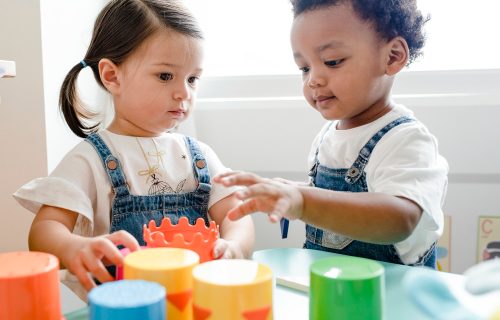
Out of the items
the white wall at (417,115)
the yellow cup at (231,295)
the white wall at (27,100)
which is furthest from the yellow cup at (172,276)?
the white wall at (417,115)

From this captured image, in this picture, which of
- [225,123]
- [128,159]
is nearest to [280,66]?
[225,123]

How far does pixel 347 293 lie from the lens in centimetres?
39

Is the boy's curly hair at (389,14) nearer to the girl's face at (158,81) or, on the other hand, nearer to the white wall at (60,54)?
the girl's face at (158,81)

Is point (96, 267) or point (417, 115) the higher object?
point (417, 115)

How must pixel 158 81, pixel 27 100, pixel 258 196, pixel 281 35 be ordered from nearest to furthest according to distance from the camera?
pixel 258 196 < pixel 158 81 < pixel 27 100 < pixel 281 35

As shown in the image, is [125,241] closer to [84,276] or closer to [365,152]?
[84,276]

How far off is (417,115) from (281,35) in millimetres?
400

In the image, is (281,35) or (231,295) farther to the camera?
(281,35)

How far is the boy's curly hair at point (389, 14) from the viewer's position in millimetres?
775

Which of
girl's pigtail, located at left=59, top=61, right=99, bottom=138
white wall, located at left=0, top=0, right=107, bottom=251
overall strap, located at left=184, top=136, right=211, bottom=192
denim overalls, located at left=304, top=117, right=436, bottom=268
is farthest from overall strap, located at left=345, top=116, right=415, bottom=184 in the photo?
white wall, located at left=0, top=0, right=107, bottom=251

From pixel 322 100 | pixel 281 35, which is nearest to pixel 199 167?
pixel 322 100

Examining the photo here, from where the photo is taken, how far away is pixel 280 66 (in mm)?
1333

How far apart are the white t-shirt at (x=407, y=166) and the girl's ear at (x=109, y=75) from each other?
0.37 meters

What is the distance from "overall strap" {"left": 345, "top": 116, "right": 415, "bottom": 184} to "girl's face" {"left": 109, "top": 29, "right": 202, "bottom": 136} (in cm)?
28
